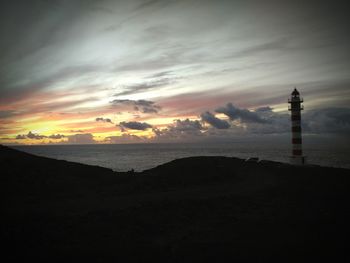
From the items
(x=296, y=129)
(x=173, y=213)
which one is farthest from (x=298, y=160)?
(x=173, y=213)

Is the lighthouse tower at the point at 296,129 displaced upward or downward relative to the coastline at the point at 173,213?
upward

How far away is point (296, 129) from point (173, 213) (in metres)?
22.2

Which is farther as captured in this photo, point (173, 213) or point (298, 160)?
point (298, 160)

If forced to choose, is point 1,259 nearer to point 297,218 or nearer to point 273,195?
point 297,218

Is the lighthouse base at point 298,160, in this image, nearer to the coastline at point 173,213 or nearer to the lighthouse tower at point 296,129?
the lighthouse tower at point 296,129

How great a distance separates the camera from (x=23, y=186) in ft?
62.5

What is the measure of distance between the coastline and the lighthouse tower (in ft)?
17.1

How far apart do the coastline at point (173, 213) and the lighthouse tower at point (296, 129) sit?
522cm

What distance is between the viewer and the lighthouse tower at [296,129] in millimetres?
30078

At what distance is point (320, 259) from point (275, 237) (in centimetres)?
199

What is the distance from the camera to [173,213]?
14.1 meters

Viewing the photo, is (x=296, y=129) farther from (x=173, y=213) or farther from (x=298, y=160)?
(x=173, y=213)

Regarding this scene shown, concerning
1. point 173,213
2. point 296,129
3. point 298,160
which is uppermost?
point 296,129

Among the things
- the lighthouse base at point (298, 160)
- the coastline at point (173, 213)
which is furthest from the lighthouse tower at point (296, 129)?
the coastline at point (173, 213)
